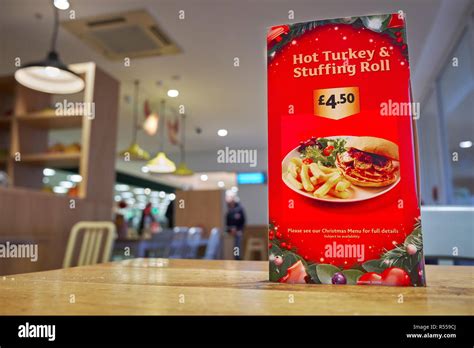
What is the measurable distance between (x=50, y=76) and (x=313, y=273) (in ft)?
11.7

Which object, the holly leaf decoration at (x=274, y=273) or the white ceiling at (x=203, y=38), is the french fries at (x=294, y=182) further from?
the white ceiling at (x=203, y=38)

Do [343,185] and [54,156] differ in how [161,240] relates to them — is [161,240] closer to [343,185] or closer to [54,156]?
[54,156]

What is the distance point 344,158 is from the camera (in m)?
0.63

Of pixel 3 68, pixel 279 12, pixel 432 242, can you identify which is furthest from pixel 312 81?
pixel 3 68

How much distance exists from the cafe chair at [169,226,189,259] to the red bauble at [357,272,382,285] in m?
5.37

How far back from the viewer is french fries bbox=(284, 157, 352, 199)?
24.6 inches

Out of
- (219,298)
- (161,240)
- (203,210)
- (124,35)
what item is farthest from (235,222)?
(219,298)

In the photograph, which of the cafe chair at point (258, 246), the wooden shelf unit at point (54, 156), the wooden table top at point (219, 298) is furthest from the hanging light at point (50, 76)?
the cafe chair at point (258, 246)

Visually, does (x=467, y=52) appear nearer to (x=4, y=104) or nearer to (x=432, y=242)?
(x=432, y=242)

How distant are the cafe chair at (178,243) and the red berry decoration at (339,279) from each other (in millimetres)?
5352

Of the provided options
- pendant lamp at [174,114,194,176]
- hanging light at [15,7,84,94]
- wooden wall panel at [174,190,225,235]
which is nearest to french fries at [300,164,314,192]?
hanging light at [15,7,84,94]

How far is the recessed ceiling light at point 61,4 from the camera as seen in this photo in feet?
12.3

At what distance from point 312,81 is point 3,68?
611cm

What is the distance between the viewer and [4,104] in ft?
15.5
